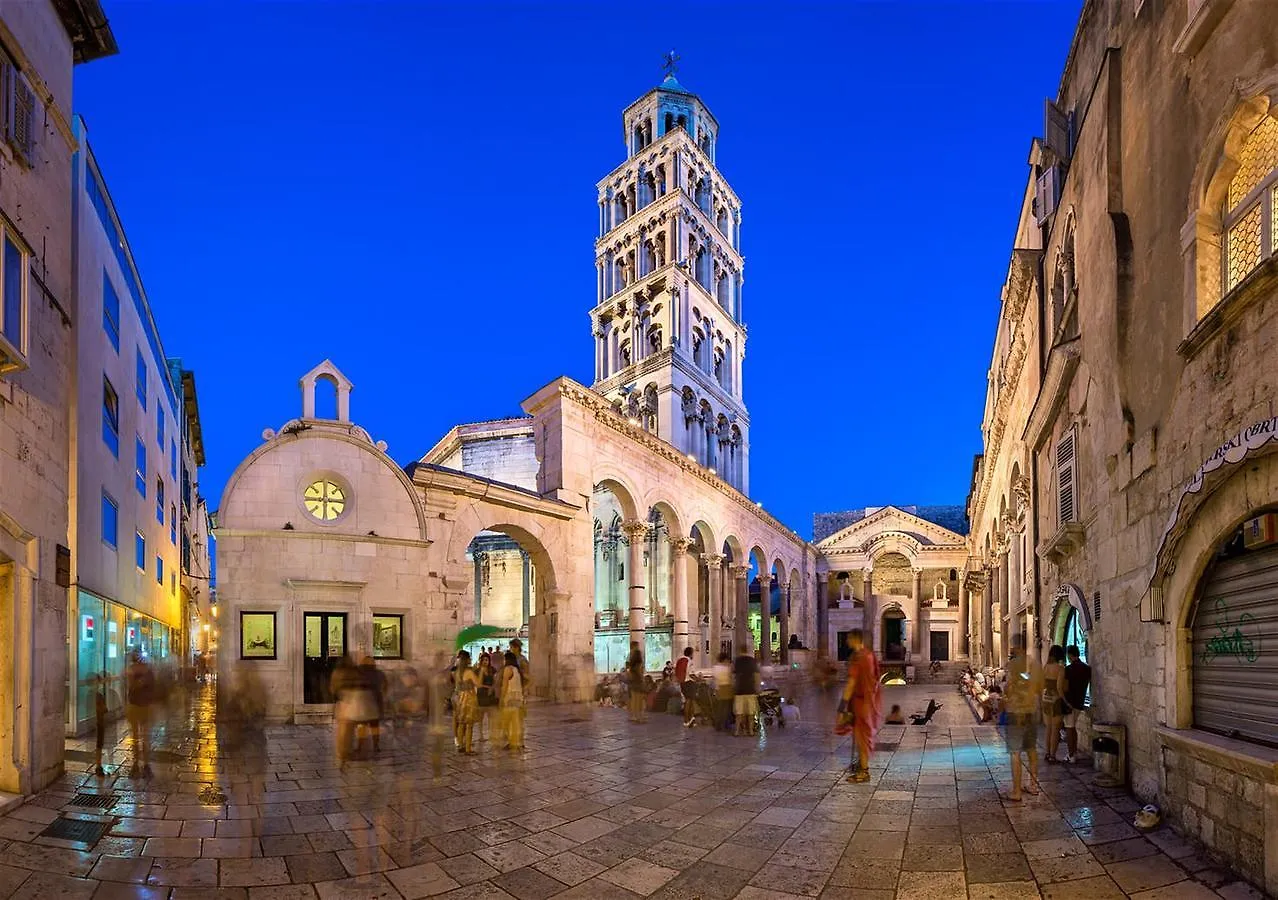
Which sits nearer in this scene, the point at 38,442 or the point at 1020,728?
the point at 1020,728

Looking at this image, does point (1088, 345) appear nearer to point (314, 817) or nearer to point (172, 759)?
point (314, 817)

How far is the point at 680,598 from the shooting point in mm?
28141

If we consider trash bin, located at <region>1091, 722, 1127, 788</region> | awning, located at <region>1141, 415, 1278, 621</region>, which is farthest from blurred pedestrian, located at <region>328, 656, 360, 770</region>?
awning, located at <region>1141, 415, 1278, 621</region>

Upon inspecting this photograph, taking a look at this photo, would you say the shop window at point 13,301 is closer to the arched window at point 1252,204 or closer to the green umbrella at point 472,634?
the green umbrella at point 472,634

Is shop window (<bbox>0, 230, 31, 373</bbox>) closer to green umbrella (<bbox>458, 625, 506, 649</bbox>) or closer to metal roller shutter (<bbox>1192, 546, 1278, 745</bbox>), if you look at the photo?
green umbrella (<bbox>458, 625, 506, 649</bbox>)

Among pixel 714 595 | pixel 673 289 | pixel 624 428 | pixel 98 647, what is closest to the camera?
pixel 98 647

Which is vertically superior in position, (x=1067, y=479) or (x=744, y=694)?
(x=1067, y=479)

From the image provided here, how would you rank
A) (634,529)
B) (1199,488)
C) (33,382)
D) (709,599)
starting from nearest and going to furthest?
(1199,488)
(33,382)
(634,529)
(709,599)

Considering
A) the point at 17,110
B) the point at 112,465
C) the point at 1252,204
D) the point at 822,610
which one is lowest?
the point at 822,610

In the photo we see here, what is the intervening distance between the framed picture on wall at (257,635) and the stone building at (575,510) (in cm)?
3

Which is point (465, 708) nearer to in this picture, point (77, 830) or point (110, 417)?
point (77, 830)

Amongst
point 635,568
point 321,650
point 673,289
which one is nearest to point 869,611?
point 673,289

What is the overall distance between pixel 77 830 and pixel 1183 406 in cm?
1088

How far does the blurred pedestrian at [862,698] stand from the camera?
9.52 meters
